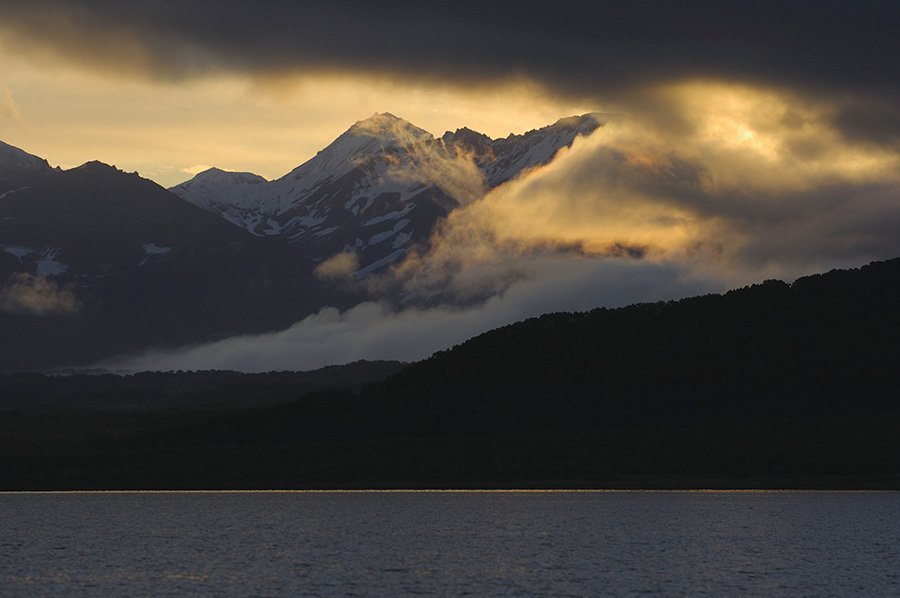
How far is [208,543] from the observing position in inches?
5310

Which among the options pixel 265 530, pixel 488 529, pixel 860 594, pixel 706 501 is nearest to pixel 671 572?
pixel 860 594

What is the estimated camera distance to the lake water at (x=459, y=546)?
10256 cm

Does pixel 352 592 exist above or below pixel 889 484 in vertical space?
below

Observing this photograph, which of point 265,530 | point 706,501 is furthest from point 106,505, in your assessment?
point 706,501

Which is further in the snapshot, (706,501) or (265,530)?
(706,501)

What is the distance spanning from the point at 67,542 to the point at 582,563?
5209 cm

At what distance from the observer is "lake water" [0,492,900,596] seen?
10256 cm

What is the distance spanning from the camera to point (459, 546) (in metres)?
131

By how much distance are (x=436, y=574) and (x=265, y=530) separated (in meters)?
44.1

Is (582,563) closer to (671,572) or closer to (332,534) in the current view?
(671,572)

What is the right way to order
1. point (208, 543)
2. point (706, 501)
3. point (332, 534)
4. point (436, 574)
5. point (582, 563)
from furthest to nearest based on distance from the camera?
point (706, 501)
point (332, 534)
point (208, 543)
point (582, 563)
point (436, 574)

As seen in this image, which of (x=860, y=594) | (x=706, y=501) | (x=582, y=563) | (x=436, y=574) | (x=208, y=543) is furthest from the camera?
(x=706, y=501)

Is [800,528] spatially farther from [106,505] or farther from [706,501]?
[106,505]

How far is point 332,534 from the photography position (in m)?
144
